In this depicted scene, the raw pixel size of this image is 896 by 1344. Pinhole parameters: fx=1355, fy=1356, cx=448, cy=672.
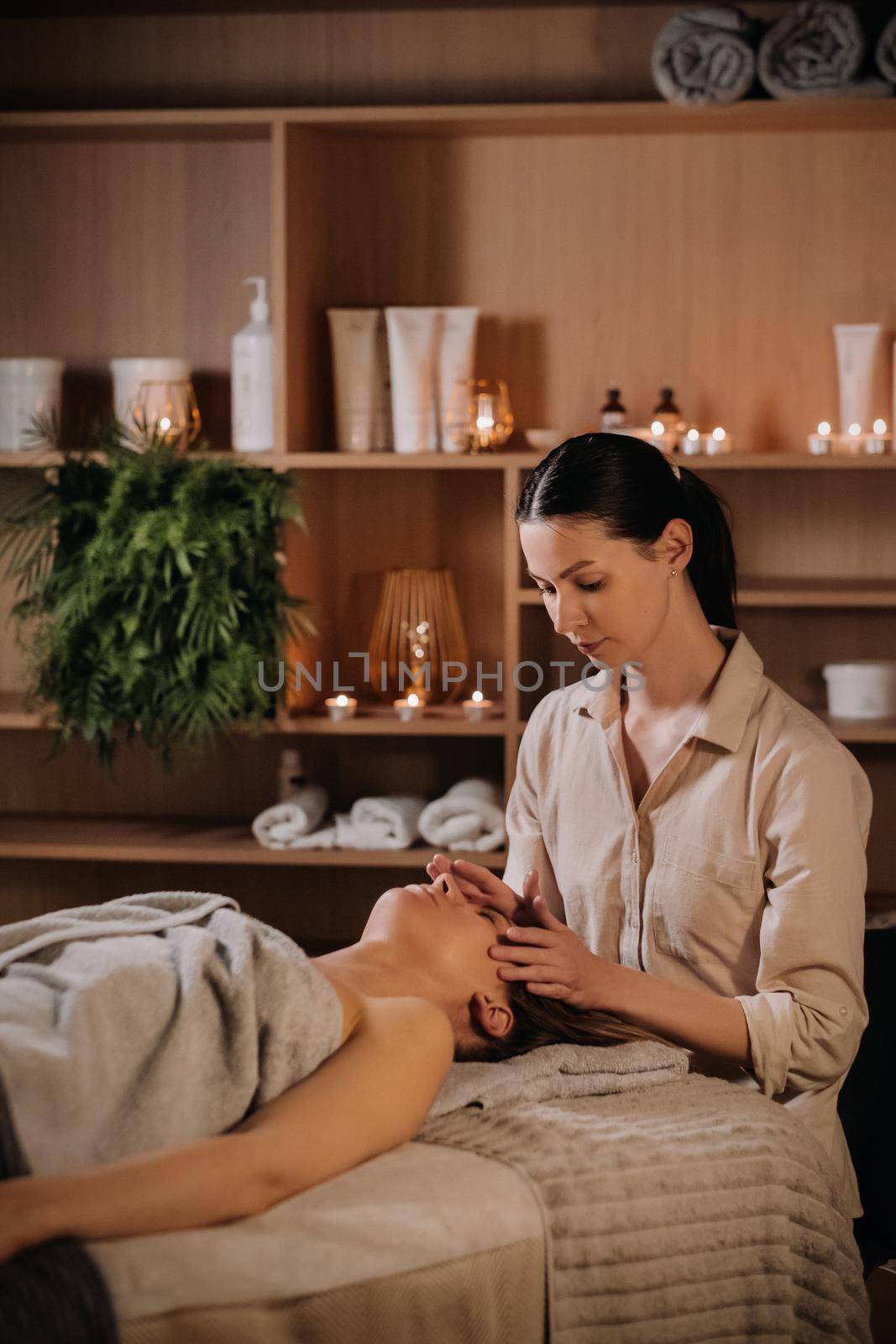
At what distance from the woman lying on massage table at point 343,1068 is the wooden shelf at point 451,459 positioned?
1.28m

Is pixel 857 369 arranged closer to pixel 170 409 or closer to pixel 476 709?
pixel 476 709

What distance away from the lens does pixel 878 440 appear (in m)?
2.74

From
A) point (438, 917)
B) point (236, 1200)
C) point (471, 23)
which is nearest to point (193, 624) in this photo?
point (438, 917)

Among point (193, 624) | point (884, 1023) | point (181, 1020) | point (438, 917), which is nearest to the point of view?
point (181, 1020)

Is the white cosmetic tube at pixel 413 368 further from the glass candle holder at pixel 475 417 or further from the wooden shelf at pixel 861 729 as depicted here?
the wooden shelf at pixel 861 729

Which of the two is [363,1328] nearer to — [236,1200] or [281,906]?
[236,1200]

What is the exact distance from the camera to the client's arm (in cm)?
105

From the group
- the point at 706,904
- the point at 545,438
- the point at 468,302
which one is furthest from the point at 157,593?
the point at 706,904

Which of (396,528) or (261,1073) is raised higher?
(396,528)

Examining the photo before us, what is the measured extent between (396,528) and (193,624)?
647mm

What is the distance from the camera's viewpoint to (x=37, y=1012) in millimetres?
1209

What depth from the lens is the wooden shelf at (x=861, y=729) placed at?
2682 millimetres

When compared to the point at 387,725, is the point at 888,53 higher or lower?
higher

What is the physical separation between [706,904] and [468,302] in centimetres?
175
